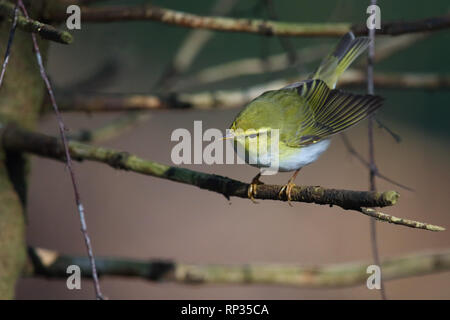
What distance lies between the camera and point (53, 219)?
206 inches

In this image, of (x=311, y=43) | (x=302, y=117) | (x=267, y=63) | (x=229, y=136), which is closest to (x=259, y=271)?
(x=229, y=136)

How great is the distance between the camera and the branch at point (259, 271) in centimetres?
258

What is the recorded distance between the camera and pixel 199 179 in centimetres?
191

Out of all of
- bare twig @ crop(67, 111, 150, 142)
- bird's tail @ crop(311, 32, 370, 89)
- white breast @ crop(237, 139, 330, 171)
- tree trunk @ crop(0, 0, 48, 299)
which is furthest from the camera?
bare twig @ crop(67, 111, 150, 142)

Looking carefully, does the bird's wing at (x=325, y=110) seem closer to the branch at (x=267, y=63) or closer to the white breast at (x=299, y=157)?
the white breast at (x=299, y=157)

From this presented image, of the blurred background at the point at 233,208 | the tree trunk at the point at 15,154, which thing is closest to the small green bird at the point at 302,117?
the tree trunk at the point at 15,154

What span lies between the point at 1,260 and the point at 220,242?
344cm

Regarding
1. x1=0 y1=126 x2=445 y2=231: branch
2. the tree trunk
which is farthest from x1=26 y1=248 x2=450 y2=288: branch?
x1=0 y1=126 x2=445 y2=231: branch

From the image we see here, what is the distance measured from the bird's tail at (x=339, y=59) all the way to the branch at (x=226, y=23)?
18.5 inches

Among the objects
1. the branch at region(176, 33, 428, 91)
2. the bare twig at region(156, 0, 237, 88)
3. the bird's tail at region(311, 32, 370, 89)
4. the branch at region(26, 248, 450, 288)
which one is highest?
the bare twig at region(156, 0, 237, 88)

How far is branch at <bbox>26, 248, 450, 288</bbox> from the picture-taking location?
258 cm

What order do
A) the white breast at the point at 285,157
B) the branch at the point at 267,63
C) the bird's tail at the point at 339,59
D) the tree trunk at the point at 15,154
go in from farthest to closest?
the branch at the point at 267,63, the bird's tail at the point at 339,59, the white breast at the point at 285,157, the tree trunk at the point at 15,154

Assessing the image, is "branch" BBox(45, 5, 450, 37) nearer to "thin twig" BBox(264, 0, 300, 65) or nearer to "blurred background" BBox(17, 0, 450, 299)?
"thin twig" BBox(264, 0, 300, 65)
